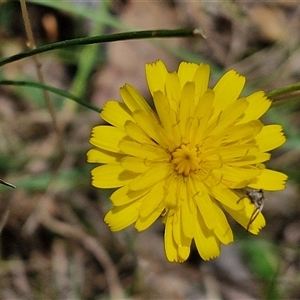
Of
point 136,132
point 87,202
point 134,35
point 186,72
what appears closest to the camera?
point 134,35

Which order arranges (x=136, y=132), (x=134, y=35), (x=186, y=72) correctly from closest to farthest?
(x=134, y=35) → (x=136, y=132) → (x=186, y=72)

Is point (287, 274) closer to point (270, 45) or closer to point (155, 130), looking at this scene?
point (270, 45)

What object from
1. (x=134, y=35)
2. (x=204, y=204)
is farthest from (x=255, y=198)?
(x=134, y=35)

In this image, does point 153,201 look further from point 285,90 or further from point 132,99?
point 285,90

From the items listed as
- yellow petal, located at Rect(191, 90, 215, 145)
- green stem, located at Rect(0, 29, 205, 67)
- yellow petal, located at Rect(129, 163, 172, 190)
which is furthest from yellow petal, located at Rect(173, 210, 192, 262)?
green stem, located at Rect(0, 29, 205, 67)

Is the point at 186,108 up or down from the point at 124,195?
up

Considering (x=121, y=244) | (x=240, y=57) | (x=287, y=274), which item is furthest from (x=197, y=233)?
(x=240, y=57)

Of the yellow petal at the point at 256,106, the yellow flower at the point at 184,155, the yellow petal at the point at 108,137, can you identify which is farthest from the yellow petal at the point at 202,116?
the yellow petal at the point at 108,137
